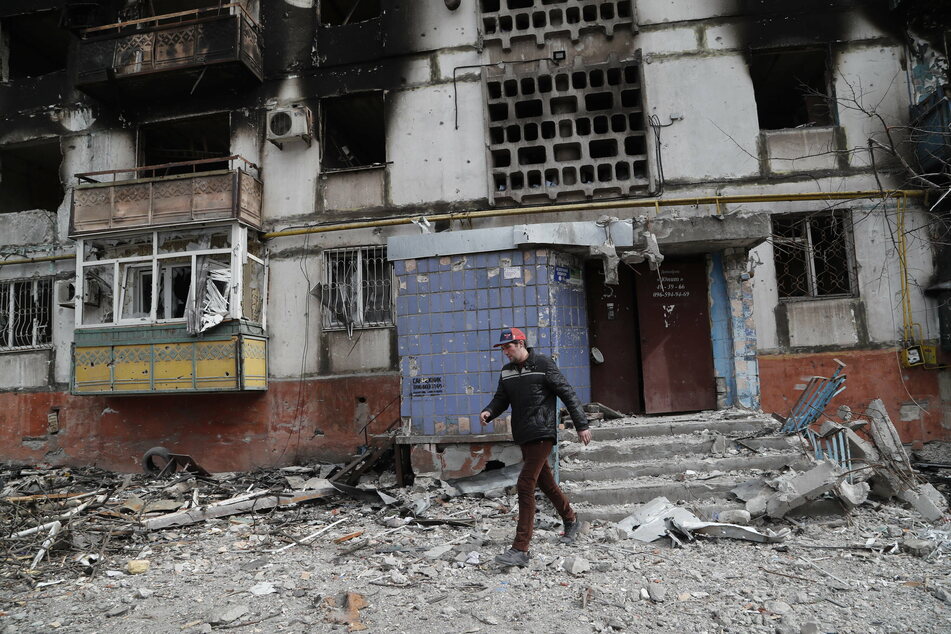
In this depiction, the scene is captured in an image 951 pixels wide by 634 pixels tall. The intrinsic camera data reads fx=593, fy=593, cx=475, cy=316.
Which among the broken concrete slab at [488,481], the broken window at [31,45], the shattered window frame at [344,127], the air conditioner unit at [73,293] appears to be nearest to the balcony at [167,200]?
the air conditioner unit at [73,293]

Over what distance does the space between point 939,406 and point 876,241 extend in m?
2.64

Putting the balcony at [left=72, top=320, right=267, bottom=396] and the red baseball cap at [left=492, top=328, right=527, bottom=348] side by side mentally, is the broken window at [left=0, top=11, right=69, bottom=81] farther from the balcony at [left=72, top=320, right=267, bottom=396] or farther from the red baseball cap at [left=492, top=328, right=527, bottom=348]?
the red baseball cap at [left=492, top=328, right=527, bottom=348]

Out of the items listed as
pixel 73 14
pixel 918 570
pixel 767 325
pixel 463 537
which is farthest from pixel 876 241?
pixel 73 14

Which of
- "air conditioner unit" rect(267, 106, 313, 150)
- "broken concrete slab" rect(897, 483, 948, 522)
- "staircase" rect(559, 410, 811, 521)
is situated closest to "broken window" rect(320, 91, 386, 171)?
"air conditioner unit" rect(267, 106, 313, 150)

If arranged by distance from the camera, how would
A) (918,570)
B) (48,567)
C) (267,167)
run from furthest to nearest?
1. (267,167)
2. (48,567)
3. (918,570)

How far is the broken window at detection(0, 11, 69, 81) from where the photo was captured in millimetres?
12438

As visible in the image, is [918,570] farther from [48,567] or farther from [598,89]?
[598,89]

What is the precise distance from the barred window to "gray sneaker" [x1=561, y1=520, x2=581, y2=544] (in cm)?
1099

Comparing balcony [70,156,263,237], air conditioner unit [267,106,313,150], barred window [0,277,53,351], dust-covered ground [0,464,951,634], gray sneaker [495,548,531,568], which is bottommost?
dust-covered ground [0,464,951,634]

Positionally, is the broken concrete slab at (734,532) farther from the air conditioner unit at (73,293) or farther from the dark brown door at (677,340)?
the air conditioner unit at (73,293)

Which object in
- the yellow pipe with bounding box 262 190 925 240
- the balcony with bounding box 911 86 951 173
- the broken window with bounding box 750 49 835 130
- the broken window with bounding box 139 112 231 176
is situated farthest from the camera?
the broken window with bounding box 139 112 231 176

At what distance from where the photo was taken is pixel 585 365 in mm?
8508

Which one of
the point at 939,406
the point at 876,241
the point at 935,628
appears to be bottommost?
the point at 935,628

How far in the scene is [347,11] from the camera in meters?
12.1
